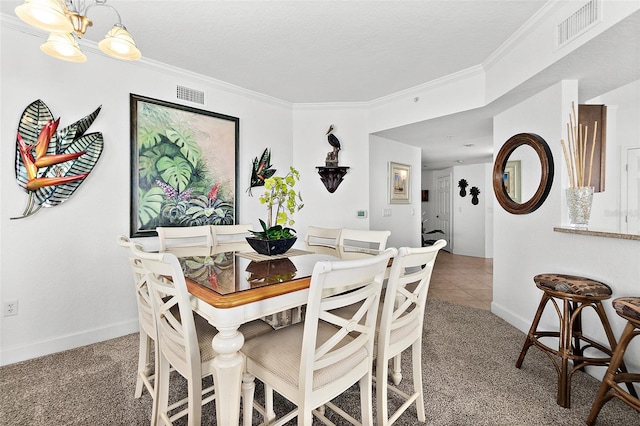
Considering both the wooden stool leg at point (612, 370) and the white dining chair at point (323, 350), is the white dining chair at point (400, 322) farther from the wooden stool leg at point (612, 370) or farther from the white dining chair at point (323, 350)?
the wooden stool leg at point (612, 370)

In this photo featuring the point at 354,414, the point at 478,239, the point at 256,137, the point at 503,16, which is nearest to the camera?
the point at 354,414

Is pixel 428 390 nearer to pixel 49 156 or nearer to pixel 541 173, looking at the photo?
pixel 541 173

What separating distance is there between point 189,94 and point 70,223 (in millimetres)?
1635

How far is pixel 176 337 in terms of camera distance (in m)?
1.22

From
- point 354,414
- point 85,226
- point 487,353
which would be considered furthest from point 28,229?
point 487,353

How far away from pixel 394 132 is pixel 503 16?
1.87 m

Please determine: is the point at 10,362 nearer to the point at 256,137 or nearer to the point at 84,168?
the point at 84,168

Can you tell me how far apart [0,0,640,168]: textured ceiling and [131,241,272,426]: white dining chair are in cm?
185

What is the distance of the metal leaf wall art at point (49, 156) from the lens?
2.15 metres

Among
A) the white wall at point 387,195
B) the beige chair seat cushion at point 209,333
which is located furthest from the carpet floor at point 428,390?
the white wall at point 387,195

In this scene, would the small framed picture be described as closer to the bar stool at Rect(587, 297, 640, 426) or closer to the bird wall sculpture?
the bird wall sculpture

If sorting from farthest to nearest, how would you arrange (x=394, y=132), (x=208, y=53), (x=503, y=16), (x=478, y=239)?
(x=478, y=239)
(x=394, y=132)
(x=208, y=53)
(x=503, y=16)

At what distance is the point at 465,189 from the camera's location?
702 cm

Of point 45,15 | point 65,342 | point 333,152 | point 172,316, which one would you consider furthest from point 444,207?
point 45,15
